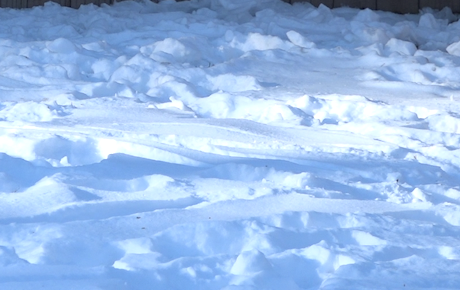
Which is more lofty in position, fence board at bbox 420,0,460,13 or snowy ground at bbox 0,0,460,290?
fence board at bbox 420,0,460,13

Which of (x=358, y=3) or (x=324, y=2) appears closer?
(x=358, y=3)

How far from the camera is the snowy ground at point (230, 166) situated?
6.88 ft

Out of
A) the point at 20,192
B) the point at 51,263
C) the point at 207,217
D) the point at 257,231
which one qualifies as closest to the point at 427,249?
the point at 257,231

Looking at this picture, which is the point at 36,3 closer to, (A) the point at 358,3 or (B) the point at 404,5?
(A) the point at 358,3

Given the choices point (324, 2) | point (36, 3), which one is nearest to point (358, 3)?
point (324, 2)

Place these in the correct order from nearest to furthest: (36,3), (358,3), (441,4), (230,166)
A: (230,166)
(441,4)
(358,3)
(36,3)

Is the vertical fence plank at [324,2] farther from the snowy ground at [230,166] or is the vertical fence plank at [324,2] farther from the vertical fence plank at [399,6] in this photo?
the snowy ground at [230,166]

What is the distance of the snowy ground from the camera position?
82.5 inches

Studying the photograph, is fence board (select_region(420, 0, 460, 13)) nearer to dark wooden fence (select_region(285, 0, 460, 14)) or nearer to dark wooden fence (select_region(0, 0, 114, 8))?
dark wooden fence (select_region(285, 0, 460, 14))

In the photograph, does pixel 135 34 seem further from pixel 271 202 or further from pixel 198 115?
pixel 271 202

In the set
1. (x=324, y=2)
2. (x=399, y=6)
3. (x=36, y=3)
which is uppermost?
(x=399, y=6)

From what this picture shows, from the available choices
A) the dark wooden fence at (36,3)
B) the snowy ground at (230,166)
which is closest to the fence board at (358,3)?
the snowy ground at (230,166)

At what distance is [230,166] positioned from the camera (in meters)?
2.94

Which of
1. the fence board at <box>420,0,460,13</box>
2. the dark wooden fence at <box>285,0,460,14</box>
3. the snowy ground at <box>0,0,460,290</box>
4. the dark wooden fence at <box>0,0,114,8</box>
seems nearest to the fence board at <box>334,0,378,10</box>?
the dark wooden fence at <box>285,0,460,14</box>
